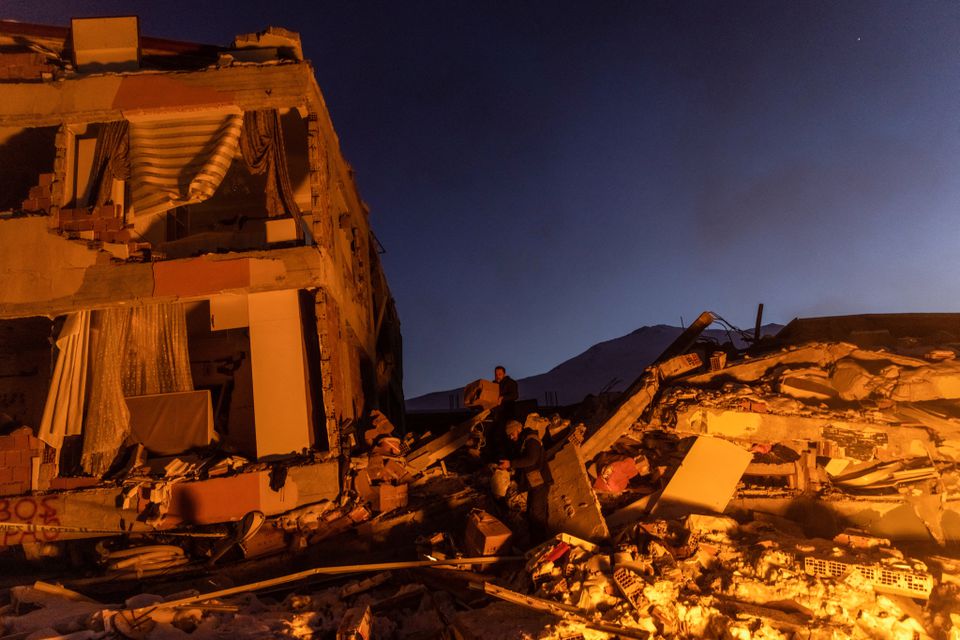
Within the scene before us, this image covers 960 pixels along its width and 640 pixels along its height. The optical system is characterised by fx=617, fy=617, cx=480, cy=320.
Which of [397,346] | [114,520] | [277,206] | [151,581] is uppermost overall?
[277,206]

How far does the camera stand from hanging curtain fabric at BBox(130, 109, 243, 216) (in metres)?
10.9

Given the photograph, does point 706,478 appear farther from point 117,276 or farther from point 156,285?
point 117,276

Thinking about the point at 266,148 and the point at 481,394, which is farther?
the point at 266,148

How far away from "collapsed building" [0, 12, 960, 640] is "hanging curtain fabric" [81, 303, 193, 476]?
0.16ft

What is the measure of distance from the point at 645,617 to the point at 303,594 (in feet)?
14.2

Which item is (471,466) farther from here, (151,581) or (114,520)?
(114,520)

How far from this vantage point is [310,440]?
10062 mm

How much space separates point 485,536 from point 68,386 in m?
7.48

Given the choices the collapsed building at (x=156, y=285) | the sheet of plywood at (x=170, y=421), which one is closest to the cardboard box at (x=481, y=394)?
the collapsed building at (x=156, y=285)

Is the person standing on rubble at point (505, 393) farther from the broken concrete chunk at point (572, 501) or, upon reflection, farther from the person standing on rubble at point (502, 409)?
the broken concrete chunk at point (572, 501)

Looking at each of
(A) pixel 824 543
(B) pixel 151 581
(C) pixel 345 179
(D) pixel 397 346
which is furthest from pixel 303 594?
(D) pixel 397 346

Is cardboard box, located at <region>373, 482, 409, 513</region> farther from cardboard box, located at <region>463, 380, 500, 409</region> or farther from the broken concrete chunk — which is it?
the broken concrete chunk

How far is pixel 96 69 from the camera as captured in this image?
451 inches

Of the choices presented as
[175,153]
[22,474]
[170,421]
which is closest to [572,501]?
[170,421]
